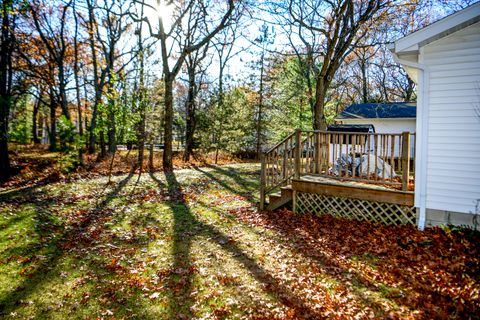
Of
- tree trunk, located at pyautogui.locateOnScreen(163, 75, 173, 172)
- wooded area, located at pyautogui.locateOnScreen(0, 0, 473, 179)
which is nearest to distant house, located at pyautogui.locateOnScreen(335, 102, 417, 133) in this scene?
wooded area, located at pyautogui.locateOnScreen(0, 0, 473, 179)

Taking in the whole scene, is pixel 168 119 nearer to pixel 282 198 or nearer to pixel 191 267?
pixel 282 198

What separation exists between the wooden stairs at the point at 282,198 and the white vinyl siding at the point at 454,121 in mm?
3216

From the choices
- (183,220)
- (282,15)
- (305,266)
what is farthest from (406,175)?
(282,15)

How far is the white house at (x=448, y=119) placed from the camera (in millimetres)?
5598

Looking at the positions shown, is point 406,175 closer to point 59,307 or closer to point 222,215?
point 222,215

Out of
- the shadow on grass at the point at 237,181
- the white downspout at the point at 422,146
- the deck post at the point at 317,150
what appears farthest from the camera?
the shadow on grass at the point at 237,181

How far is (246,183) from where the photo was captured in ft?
44.9

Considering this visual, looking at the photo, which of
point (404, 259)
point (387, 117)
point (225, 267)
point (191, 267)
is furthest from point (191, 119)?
point (404, 259)

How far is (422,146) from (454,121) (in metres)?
0.70

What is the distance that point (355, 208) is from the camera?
279 inches

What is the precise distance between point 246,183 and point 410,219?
805 centimetres

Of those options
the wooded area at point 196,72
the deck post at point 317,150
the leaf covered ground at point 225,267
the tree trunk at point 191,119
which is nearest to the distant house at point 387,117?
the wooded area at point 196,72

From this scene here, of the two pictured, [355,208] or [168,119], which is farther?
[168,119]

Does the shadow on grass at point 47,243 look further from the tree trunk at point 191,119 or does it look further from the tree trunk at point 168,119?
the tree trunk at point 191,119
